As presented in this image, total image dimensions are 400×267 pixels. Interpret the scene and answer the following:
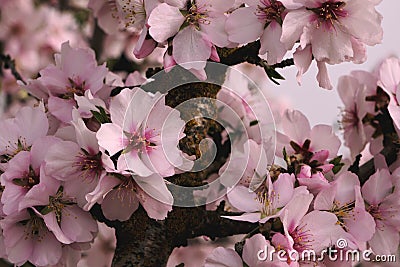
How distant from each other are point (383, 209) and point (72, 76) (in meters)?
0.50

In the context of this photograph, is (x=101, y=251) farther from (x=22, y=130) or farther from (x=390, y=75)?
(x=390, y=75)

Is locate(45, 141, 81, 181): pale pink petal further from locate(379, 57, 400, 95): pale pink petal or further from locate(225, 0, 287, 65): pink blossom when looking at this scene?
locate(379, 57, 400, 95): pale pink petal

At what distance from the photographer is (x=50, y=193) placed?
988mm

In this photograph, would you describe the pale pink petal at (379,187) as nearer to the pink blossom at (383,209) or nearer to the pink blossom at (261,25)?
the pink blossom at (383,209)

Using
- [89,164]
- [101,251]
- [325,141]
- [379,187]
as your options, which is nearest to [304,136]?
[325,141]

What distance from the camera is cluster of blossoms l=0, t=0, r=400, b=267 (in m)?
0.95

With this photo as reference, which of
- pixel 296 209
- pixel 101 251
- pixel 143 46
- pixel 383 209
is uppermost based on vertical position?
pixel 143 46

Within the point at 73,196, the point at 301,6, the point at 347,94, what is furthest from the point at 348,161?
the point at 73,196

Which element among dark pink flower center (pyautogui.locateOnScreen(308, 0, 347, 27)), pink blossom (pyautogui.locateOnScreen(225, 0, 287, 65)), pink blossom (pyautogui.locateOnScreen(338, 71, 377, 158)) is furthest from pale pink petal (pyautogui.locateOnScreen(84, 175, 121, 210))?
pink blossom (pyautogui.locateOnScreen(338, 71, 377, 158))

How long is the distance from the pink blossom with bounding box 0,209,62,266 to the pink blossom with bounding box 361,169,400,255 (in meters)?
0.44

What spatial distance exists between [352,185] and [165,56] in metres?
0.31

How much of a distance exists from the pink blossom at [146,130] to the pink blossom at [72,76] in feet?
0.49

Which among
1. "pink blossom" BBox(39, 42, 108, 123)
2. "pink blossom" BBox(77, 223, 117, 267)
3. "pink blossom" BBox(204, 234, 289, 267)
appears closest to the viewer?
"pink blossom" BBox(204, 234, 289, 267)

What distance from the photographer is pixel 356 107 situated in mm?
1255
